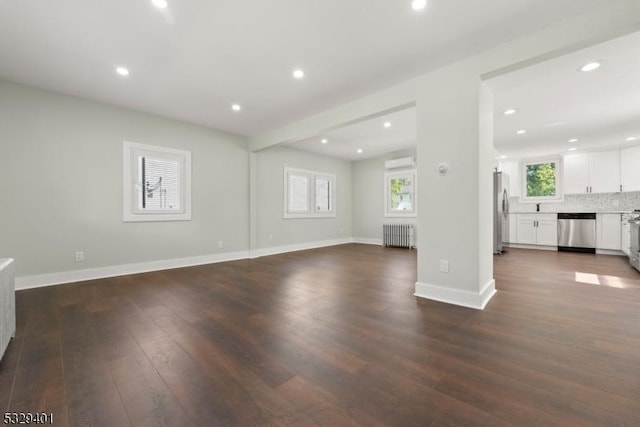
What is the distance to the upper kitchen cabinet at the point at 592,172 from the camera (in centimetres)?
588

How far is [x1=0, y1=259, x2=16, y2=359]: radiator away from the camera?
1734 millimetres

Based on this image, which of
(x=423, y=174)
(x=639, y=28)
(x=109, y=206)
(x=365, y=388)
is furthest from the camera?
(x=109, y=206)

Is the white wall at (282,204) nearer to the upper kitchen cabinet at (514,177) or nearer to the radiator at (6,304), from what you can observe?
the radiator at (6,304)

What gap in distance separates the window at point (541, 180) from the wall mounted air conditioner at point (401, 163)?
3.20 meters

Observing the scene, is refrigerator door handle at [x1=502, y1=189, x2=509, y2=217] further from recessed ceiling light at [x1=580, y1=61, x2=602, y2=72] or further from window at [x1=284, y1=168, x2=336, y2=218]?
window at [x1=284, y1=168, x2=336, y2=218]

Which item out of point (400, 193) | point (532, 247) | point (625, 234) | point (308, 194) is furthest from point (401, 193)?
point (625, 234)

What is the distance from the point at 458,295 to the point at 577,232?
18.6 ft

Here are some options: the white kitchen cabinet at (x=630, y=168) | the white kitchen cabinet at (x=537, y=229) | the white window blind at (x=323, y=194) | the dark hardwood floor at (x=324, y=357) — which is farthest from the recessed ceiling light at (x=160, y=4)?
the white kitchen cabinet at (x=630, y=168)

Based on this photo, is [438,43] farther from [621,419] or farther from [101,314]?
[101,314]

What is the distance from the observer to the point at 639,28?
192cm

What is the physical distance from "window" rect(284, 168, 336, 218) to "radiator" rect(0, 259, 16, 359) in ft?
15.5

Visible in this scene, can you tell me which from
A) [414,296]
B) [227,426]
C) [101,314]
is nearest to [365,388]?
[227,426]

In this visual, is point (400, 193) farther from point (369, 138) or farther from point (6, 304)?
point (6, 304)

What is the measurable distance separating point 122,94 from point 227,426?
424 cm
